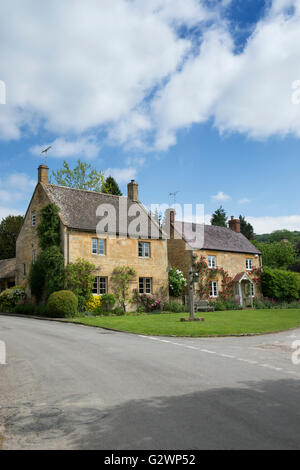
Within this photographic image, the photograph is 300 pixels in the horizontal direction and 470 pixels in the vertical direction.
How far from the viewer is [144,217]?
3609 cm

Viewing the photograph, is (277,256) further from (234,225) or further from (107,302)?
(107,302)

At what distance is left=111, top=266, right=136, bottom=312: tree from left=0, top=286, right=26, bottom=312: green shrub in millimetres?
7845

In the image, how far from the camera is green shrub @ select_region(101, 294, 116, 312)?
30125mm

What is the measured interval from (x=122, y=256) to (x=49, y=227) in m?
6.08

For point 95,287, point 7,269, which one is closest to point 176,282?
point 95,287

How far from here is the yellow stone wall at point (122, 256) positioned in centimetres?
3031

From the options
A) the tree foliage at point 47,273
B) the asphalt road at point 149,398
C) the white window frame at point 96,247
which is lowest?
the asphalt road at point 149,398

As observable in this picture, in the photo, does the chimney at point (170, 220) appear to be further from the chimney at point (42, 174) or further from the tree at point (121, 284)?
the chimney at point (42, 174)

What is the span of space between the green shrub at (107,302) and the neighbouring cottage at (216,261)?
8.95 m

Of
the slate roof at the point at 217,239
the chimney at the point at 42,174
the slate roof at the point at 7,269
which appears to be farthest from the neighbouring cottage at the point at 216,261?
the slate roof at the point at 7,269

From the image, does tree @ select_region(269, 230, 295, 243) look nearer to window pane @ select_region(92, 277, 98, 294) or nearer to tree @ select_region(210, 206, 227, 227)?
tree @ select_region(210, 206, 227, 227)

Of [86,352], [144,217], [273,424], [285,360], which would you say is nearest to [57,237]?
[144,217]
